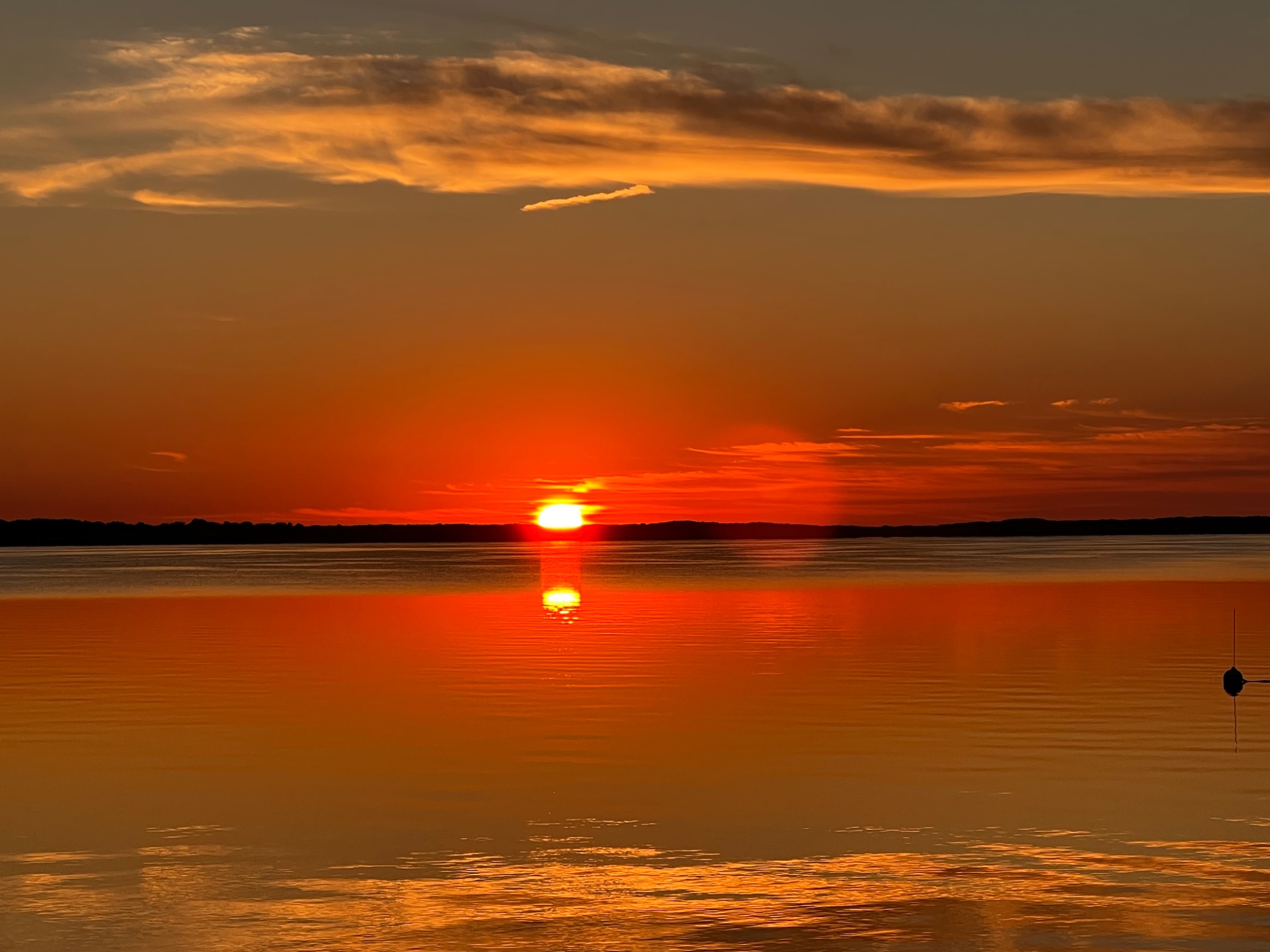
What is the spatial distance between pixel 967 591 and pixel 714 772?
6357cm

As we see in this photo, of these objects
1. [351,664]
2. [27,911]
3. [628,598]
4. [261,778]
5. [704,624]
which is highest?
[628,598]

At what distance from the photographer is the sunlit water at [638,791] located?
1616cm

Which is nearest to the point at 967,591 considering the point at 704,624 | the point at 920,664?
the point at 704,624

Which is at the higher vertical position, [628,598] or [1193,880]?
[628,598]

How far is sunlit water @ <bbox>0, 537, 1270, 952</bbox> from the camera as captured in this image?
16156 mm

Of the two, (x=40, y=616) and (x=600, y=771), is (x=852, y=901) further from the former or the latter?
(x=40, y=616)

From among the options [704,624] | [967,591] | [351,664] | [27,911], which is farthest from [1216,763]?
[967,591]

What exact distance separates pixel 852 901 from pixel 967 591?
71.7 metres

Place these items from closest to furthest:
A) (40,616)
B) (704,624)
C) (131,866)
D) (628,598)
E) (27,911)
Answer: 1. (27,911)
2. (131,866)
3. (704,624)
4. (40,616)
5. (628,598)

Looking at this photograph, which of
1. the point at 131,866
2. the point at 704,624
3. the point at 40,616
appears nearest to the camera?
the point at 131,866

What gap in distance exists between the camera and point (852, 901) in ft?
54.8

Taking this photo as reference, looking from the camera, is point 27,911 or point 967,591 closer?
point 27,911

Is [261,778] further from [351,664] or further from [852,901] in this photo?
[351,664]

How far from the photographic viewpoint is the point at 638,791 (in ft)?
77.5
